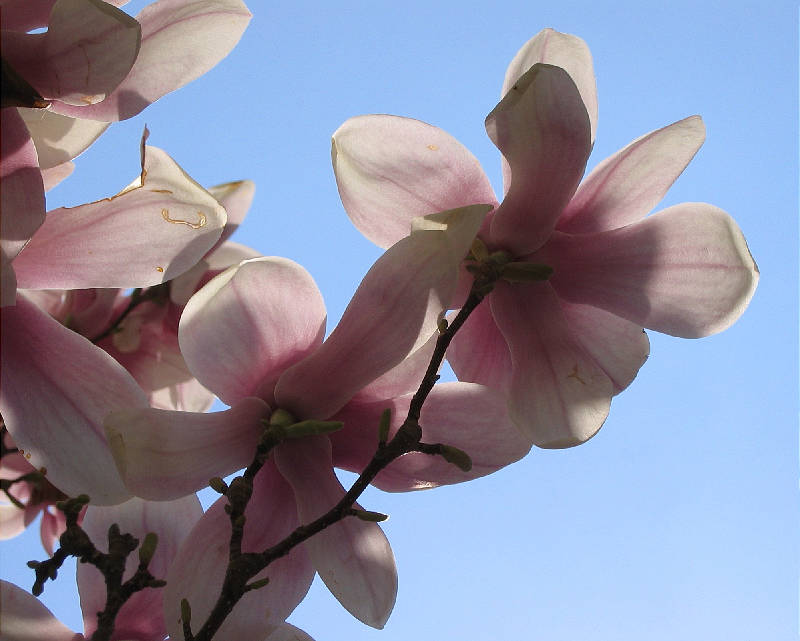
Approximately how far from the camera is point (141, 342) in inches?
47.8

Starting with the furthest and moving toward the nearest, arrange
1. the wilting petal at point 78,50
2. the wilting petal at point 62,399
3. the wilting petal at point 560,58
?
the wilting petal at point 560,58 → the wilting petal at point 62,399 → the wilting petal at point 78,50

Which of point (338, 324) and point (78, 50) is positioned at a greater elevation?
point (78, 50)

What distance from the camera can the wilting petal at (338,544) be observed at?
0.75 metres

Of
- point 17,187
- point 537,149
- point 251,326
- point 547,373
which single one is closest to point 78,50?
point 17,187

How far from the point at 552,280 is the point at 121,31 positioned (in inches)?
18.2

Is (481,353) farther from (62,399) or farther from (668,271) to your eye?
(62,399)

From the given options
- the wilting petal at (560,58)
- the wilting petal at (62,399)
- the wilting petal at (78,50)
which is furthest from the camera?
the wilting petal at (560,58)

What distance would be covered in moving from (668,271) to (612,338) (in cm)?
9

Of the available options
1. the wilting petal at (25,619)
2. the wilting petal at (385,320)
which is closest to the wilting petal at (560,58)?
the wilting petal at (385,320)

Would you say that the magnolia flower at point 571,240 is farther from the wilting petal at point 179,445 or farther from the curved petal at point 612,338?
the wilting petal at point 179,445

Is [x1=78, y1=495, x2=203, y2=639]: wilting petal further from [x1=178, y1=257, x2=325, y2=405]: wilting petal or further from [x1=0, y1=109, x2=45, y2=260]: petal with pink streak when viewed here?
[x1=0, y1=109, x2=45, y2=260]: petal with pink streak

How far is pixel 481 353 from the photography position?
86 centimetres

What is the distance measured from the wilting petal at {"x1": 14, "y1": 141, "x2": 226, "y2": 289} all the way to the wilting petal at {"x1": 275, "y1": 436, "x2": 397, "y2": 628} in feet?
0.70

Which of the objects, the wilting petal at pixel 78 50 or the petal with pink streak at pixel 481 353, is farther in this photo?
the petal with pink streak at pixel 481 353
